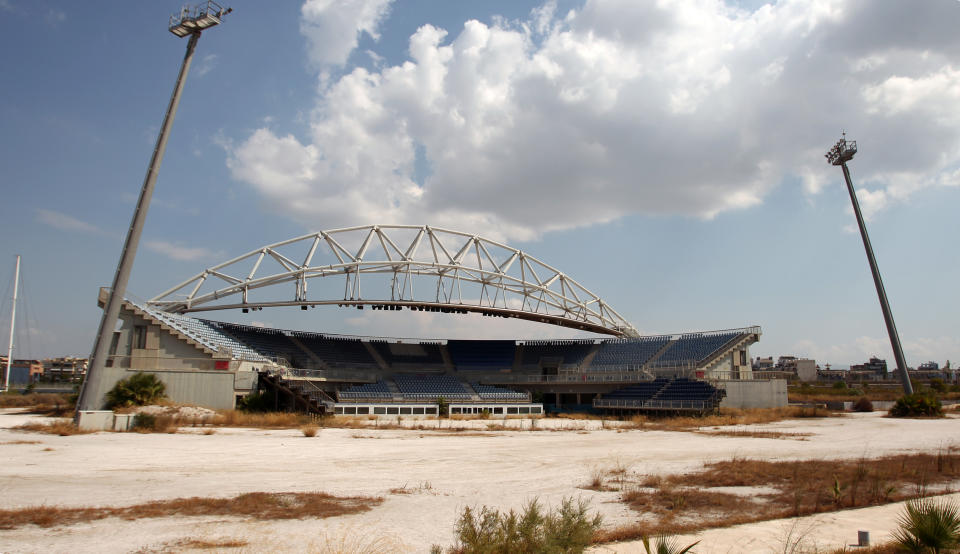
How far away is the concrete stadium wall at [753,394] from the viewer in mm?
41875

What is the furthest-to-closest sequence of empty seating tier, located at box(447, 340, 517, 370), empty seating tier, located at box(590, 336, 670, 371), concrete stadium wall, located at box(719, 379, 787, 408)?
empty seating tier, located at box(447, 340, 517, 370)
empty seating tier, located at box(590, 336, 670, 371)
concrete stadium wall, located at box(719, 379, 787, 408)

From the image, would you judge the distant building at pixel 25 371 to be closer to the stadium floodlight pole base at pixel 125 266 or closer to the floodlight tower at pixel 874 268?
the stadium floodlight pole base at pixel 125 266

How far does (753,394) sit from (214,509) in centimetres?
4226

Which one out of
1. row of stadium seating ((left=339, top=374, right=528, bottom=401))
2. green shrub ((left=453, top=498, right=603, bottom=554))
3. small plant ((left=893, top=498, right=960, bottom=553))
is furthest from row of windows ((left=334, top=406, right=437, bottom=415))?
small plant ((left=893, top=498, right=960, bottom=553))

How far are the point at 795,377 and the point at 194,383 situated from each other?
5713 inches

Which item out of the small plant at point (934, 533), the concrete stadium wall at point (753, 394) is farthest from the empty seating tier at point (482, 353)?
the small plant at point (934, 533)

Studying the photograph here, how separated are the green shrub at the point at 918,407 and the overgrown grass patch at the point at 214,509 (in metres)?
39.5

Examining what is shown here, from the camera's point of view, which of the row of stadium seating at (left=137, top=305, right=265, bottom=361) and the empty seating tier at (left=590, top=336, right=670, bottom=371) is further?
the empty seating tier at (left=590, top=336, right=670, bottom=371)

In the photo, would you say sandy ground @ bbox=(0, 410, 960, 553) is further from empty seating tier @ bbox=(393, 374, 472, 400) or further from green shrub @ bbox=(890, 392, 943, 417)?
Answer: empty seating tier @ bbox=(393, 374, 472, 400)

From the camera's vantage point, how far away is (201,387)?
33.7m

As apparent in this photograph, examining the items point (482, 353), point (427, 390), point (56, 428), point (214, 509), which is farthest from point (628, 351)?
point (214, 509)

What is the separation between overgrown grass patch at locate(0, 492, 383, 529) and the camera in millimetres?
8719

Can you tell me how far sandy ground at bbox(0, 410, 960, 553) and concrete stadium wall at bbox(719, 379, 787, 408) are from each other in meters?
13.8

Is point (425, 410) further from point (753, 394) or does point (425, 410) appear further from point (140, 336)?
point (753, 394)
